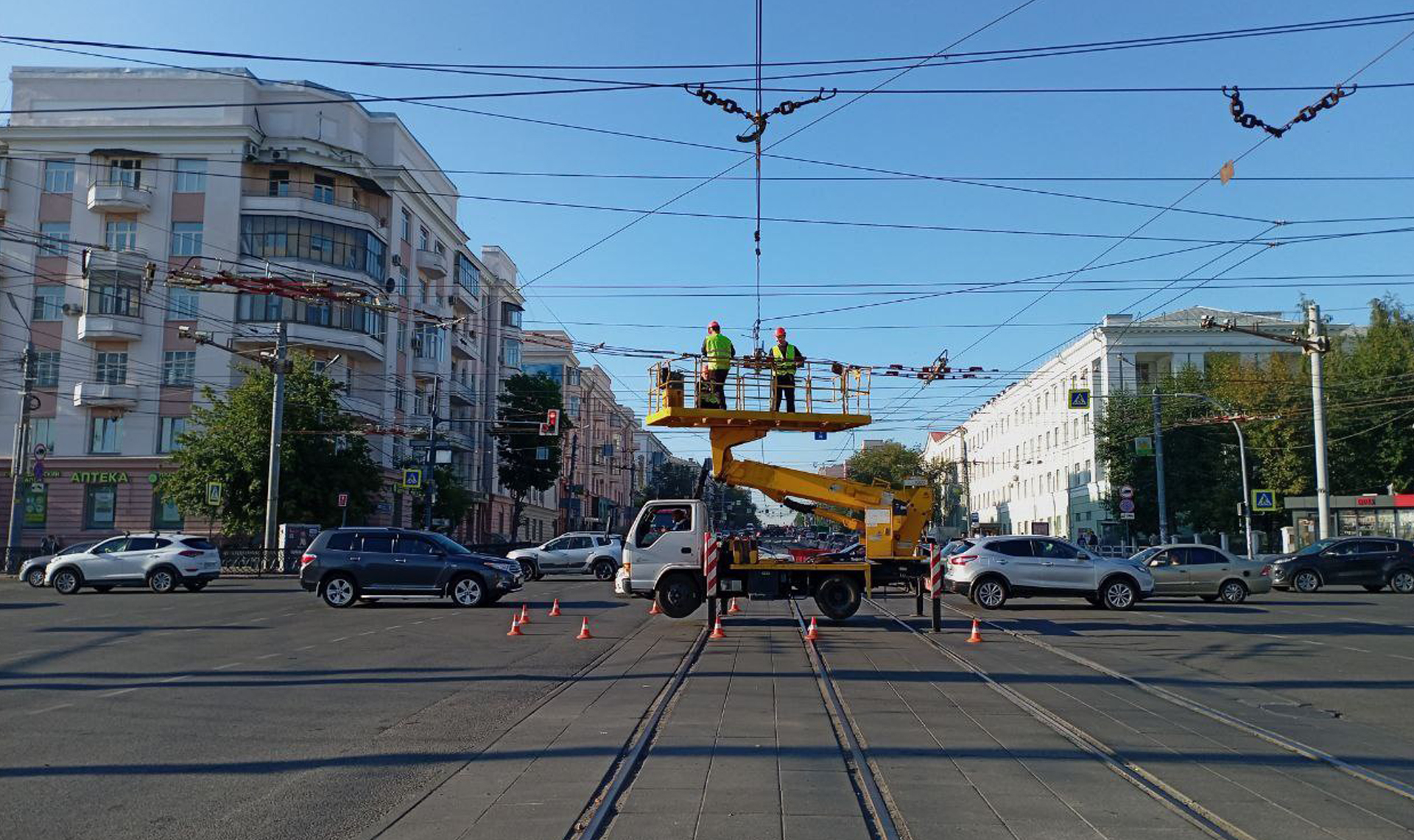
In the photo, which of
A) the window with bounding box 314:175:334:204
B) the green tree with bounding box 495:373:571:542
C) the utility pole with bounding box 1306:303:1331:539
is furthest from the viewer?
the green tree with bounding box 495:373:571:542

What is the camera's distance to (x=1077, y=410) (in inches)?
2457

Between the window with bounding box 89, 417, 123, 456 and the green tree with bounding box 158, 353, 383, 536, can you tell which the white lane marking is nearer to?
the green tree with bounding box 158, 353, 383, 536

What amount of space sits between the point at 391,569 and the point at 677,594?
735cm

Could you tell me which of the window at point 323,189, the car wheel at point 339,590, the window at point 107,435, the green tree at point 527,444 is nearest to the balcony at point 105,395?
the window at point 107,435

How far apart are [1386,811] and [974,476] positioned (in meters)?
96.9

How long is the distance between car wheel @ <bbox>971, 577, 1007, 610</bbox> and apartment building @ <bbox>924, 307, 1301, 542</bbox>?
21.7 metres

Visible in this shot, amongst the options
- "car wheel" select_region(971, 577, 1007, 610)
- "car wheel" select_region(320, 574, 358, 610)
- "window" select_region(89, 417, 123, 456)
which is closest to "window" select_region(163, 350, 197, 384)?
"window" select_region(89, 417, 123, 456)

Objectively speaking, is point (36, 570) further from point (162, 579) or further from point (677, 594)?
point (677, 594)

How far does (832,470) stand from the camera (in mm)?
156250

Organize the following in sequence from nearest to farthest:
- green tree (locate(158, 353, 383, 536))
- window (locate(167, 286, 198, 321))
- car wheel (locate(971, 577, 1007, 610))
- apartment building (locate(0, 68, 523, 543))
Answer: car wheel (locate(971, 577, 1007, 610)) < green tree (locate(158, 353, 383, 536)) < apartment building (locate(0, 68, 523, 543)) < window (locate(167, 286, 198, 321))

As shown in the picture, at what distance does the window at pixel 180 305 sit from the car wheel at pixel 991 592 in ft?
127

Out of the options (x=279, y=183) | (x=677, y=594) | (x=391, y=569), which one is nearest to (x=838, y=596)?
(x=677, y=594)

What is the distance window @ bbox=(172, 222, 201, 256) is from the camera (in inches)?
1927

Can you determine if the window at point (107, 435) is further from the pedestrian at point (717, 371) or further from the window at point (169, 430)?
the pedestrian at point (717, 371)
